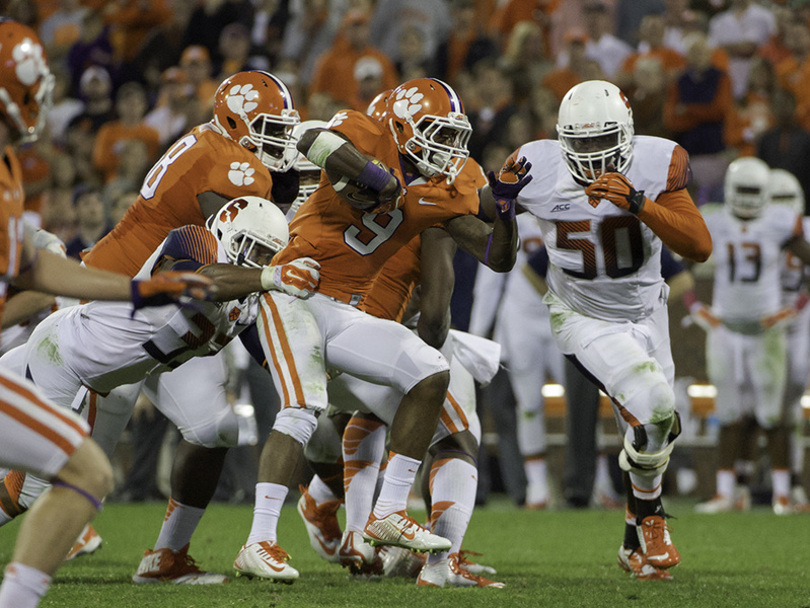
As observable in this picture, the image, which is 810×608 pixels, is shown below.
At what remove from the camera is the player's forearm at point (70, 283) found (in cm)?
320

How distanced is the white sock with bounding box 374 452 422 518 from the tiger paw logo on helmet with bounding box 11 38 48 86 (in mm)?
2027

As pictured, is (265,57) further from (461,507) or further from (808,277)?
(461,507)

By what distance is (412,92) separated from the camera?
4805 mm

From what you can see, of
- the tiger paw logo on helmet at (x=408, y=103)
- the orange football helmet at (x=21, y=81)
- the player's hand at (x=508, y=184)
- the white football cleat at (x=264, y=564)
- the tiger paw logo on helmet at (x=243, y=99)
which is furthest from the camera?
the tiger paw logo on helmet at (x=243, y=99)

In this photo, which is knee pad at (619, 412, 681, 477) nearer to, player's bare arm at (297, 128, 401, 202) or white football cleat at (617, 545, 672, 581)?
white football cleat at (617, 545, 672, 581)

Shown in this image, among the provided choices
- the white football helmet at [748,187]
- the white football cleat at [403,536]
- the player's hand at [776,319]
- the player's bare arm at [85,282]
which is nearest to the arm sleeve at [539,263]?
the white football helmet at [748,187]

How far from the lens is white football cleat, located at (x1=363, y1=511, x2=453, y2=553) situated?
13.9 ft

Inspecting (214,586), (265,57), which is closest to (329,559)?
(214,586)

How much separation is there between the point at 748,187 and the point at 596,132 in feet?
13.6

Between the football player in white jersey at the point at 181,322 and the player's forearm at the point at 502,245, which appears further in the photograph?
the player's forearm at the point at 502,245

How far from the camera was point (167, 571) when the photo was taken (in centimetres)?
476

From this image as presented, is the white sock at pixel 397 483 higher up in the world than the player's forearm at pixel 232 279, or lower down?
lower down

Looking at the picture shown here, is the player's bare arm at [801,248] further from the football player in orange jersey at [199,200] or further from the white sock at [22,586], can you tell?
the white sock at [22,586]

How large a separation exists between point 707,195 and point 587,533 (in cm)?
395
